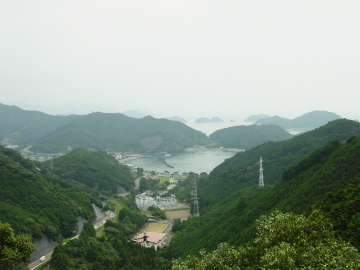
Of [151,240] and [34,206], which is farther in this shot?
[34,206]

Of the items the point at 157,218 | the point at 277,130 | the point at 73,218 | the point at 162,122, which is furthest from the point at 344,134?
the point at 162,122

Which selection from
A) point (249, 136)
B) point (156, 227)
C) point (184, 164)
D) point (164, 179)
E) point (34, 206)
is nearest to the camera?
point (34, 206)

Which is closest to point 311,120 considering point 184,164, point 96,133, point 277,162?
point 184,164

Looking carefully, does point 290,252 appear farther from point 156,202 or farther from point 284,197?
point 156,202

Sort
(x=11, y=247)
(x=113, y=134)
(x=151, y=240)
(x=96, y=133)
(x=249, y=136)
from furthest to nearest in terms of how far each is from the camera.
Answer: (x=113, y=134) < (x=96, y=133) < (x=249, y=136) < (x=151, y=240) < (x=11, y=247)

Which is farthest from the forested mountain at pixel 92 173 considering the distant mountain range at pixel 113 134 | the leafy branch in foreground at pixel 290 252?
the distant mountain range at pixel 113 134

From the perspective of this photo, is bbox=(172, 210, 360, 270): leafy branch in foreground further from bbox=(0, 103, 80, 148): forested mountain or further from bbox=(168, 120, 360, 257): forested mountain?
bbox=(0, 103, 80, 148): forested mountain

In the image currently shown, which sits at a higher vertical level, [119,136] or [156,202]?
[119,136]
